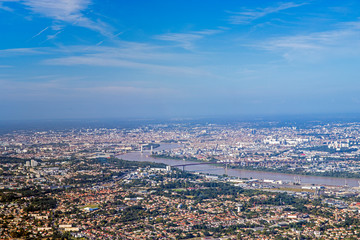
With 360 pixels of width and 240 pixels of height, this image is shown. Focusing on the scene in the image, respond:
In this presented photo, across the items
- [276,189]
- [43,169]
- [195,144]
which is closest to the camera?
[276,189]

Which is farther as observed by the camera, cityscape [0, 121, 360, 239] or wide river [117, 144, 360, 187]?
wide river [117, 144, 360, 187]

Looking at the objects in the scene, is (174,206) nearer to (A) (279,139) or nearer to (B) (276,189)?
(B) (276,189)

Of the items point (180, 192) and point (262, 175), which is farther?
point (262, 175)

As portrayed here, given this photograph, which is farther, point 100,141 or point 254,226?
point 100,141

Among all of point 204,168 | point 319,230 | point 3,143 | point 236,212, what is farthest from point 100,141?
point 319,230

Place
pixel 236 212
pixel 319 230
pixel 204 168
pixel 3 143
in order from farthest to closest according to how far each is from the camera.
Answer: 1. pixel 3 143
2. pixel 204 168
3. pixel 236 212
4. pixel 319 230

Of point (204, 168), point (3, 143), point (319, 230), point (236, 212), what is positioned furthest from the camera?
point (3, 143)

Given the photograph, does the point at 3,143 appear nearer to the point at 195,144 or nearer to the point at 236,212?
the point at 195,144

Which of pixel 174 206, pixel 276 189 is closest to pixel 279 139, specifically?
pixel 276 189

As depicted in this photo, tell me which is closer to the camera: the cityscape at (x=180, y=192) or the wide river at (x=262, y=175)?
the cityscape at (x=180, y=192)
